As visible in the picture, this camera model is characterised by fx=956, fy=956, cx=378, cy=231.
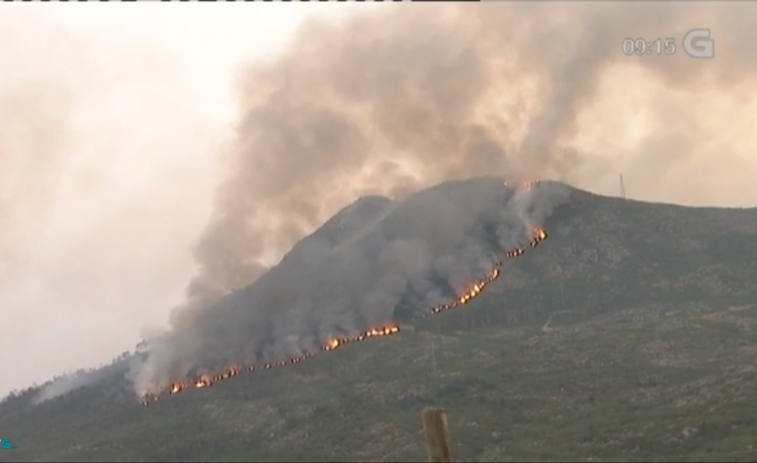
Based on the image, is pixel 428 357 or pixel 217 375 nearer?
pixel 428 357

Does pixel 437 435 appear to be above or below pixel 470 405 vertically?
below

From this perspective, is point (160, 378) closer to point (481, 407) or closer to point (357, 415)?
point (357, 415)

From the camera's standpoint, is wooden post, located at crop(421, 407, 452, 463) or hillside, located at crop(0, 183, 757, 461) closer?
wooden post, located at crop(421, 407, 452, 463)

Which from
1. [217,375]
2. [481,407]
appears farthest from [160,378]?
[481,407]

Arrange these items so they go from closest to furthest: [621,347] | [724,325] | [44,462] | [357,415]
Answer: [44,462] < [357,415] < [621,347] < [724,325]

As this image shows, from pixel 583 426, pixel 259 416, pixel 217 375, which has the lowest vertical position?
pixel 583 426

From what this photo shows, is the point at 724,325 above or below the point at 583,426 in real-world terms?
above

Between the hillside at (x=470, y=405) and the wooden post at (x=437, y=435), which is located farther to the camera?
the hillside at (x=470, y=405)

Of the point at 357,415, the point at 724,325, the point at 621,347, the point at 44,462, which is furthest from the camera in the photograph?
the point at 724,325

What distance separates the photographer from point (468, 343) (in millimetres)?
190875

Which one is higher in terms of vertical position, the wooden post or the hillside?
the hillside

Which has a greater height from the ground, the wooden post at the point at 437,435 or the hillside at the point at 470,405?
the hillside at the point at 470,405

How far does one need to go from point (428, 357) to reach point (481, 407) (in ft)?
110

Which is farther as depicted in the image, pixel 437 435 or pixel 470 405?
pixel 470 405
